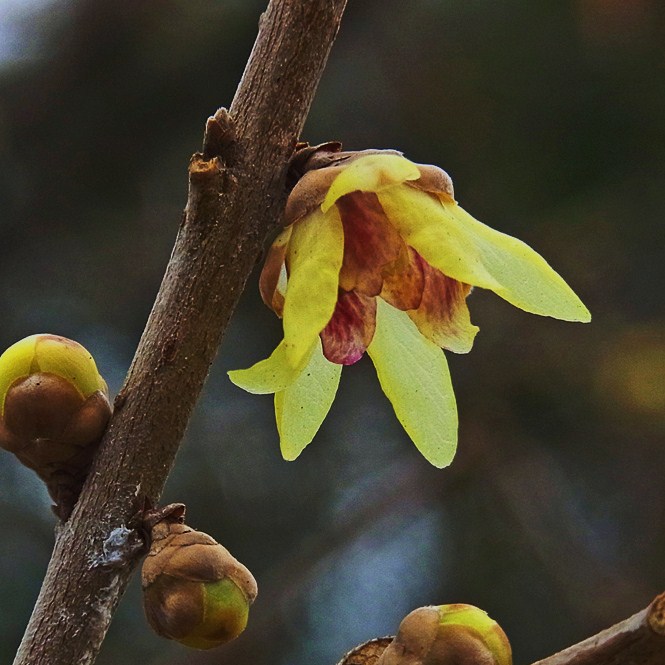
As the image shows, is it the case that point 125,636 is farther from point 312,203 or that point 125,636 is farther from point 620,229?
point 312,203

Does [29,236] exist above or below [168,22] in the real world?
below

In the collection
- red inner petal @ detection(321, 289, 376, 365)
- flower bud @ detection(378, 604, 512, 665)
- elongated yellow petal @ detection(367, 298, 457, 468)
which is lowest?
flower bud @ detection(378, 604, 512, 665)

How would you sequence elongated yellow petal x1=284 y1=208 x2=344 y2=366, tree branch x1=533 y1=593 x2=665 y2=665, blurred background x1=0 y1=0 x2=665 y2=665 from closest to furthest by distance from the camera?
tree branch x1=533 y1=593 x2=665 y2=665 < elongated yellow petal x1=284 y1=208 x2=344 y2=366 < blurred background x1=0 y1=0 x2=665 y2=665

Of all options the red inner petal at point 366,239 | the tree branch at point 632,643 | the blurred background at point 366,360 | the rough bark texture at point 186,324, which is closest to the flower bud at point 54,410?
the rough bark texture at point 186,324

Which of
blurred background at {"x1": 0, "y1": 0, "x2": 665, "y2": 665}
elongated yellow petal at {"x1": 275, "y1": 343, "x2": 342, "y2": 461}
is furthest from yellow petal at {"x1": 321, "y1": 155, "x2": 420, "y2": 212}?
blurred background at {"x1": 0, "y1": 0, "x2": 665, "y2": 665}

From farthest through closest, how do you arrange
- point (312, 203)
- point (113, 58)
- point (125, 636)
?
point (113, 58), point (125, 636), point (312, 203)

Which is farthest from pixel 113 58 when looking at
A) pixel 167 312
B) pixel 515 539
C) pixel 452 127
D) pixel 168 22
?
pixel 167 312

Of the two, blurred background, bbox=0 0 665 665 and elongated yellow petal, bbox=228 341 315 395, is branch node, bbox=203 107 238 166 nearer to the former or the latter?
elongated yellow petal, bbox=228 341 315 395

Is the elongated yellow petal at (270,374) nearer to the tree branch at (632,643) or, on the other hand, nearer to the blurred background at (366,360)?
the tree branch at (632,643)
